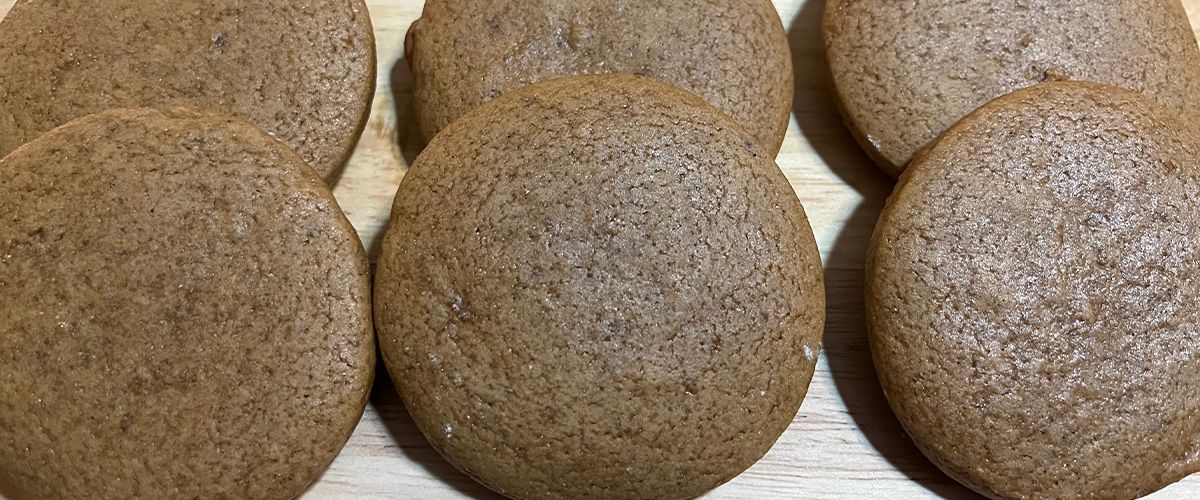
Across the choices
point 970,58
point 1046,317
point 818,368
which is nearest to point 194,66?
point 818,368

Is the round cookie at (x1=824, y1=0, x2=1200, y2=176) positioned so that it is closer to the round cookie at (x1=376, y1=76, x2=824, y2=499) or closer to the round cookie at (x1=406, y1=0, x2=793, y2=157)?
the round cookie at (x1=406, y1=0, x2=793, y2=157)

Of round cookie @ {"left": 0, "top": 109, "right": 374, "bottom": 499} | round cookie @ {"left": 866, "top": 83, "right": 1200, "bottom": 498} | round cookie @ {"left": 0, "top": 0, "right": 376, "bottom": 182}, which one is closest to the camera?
round cookie @ {"left": 0, "top": 109, "right": 374, "bottom": 499}

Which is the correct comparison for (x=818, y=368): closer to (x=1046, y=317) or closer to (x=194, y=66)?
(x=1046, y=317)

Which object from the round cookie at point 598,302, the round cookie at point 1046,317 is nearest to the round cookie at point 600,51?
the round cookie at point 598,302

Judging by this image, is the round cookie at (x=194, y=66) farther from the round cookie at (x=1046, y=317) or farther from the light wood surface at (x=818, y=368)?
the round cookie at (x=1046, y=317)

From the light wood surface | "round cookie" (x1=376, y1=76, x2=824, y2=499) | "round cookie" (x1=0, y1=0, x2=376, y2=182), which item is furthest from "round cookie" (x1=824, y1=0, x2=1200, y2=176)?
"round cookie" (x1=0, y1=0, x2=376, y2=182)
